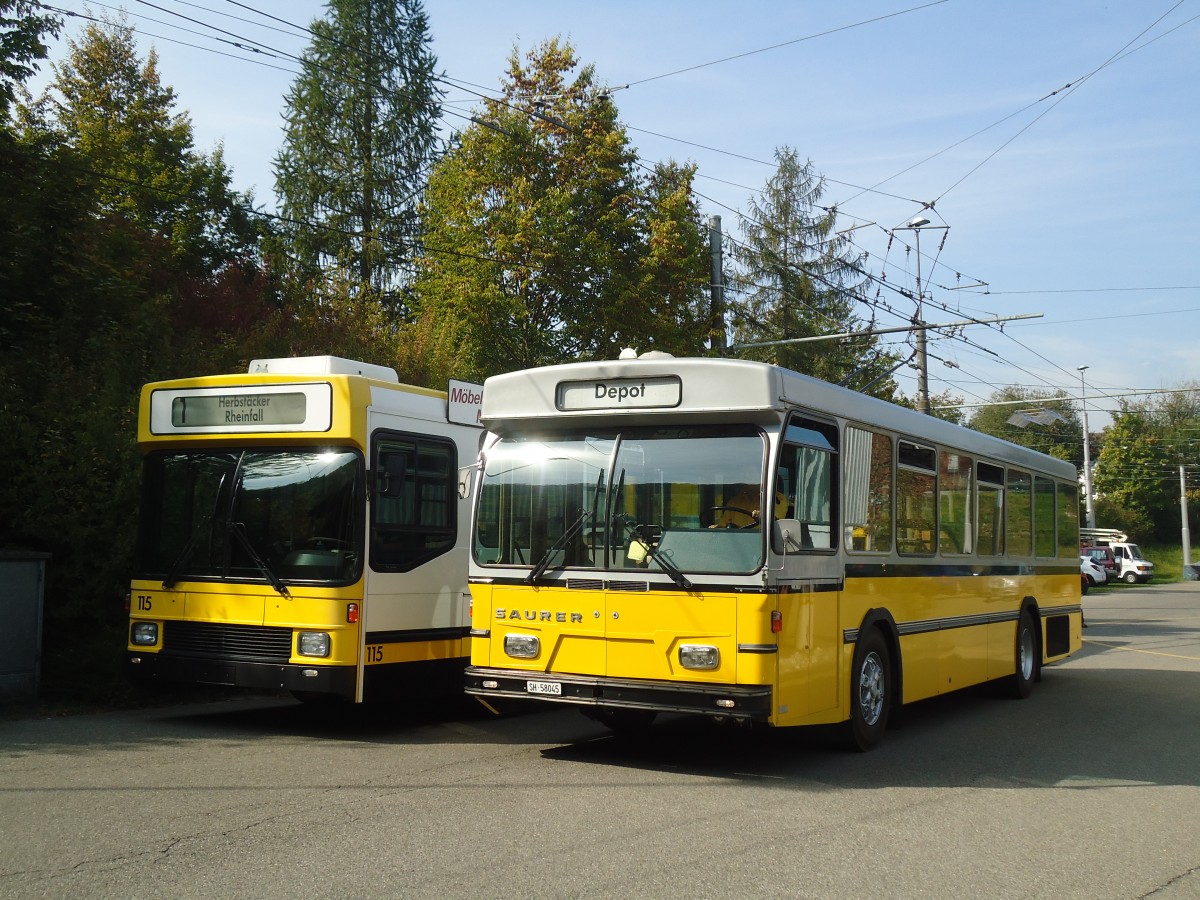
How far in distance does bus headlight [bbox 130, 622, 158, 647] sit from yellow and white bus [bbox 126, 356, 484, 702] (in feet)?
0.05

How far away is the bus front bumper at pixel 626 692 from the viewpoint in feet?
26.7

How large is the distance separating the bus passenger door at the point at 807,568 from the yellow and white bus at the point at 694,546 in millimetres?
19

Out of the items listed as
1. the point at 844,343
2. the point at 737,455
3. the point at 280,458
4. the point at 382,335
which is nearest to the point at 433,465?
the point at 280,458

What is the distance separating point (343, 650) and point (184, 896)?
445 centimetres

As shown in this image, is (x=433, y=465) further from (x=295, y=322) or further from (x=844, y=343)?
(x=844, y=343)

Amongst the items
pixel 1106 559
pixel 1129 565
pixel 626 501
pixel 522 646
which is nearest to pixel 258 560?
pixel 522 646

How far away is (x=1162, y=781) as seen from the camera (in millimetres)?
8953

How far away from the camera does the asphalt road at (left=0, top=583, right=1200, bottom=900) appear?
19.2ft

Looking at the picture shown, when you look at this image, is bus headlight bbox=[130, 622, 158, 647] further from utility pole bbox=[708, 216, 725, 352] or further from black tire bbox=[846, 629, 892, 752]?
utility pole bbox=[708, 216, 725, 352]

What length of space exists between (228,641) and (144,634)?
938mm

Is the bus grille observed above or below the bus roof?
below

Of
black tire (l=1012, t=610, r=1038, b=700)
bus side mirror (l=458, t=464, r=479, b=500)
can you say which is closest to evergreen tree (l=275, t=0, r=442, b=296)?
black tire (l=1012, t=610, r=1038, b=700)

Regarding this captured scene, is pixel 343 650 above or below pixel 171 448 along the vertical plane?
below

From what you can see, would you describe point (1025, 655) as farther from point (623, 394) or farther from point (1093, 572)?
point (1093, 572)
